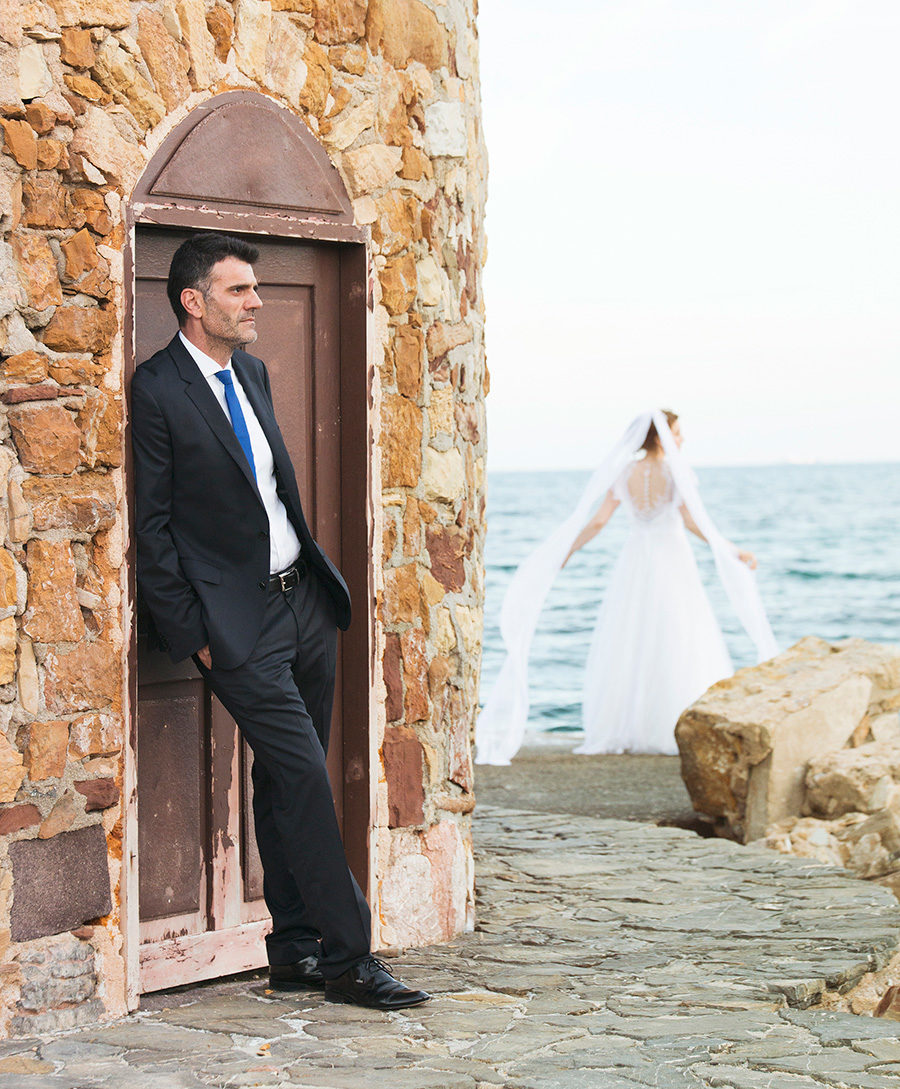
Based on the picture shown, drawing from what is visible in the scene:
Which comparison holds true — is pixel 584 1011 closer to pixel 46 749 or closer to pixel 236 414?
pixel 46 749

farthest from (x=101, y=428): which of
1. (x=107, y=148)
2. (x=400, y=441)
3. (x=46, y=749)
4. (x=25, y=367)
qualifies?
(x=400, y=441)

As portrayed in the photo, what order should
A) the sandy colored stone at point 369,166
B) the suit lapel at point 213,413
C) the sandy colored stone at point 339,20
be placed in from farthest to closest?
the sandy colored stone at point 369,166 → the sandy colored stone at point 339,20 → the suit lapel at point 213,413

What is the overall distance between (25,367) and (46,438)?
7.9 inches

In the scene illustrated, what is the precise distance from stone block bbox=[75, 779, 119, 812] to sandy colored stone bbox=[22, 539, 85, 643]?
41cm

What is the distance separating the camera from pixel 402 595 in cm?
495

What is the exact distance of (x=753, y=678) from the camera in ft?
26.1

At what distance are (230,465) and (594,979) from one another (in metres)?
2.01

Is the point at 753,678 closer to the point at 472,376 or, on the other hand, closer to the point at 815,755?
the point at 815,755

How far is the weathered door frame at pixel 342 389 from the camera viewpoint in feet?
13.9

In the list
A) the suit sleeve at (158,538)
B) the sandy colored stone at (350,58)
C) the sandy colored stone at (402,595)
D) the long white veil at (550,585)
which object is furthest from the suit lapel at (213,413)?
the long white veil at (550,585)

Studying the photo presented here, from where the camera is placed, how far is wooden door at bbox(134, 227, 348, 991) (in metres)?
4.45

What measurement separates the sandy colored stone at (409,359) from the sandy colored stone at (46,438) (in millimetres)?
1230

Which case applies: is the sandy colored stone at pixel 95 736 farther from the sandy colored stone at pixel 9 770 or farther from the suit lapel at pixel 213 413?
the suit lapel at pixel 213 413

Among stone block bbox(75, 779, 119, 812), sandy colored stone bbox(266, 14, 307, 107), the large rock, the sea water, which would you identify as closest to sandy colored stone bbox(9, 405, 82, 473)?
stone block bbox(75, 779, 119, 812)
